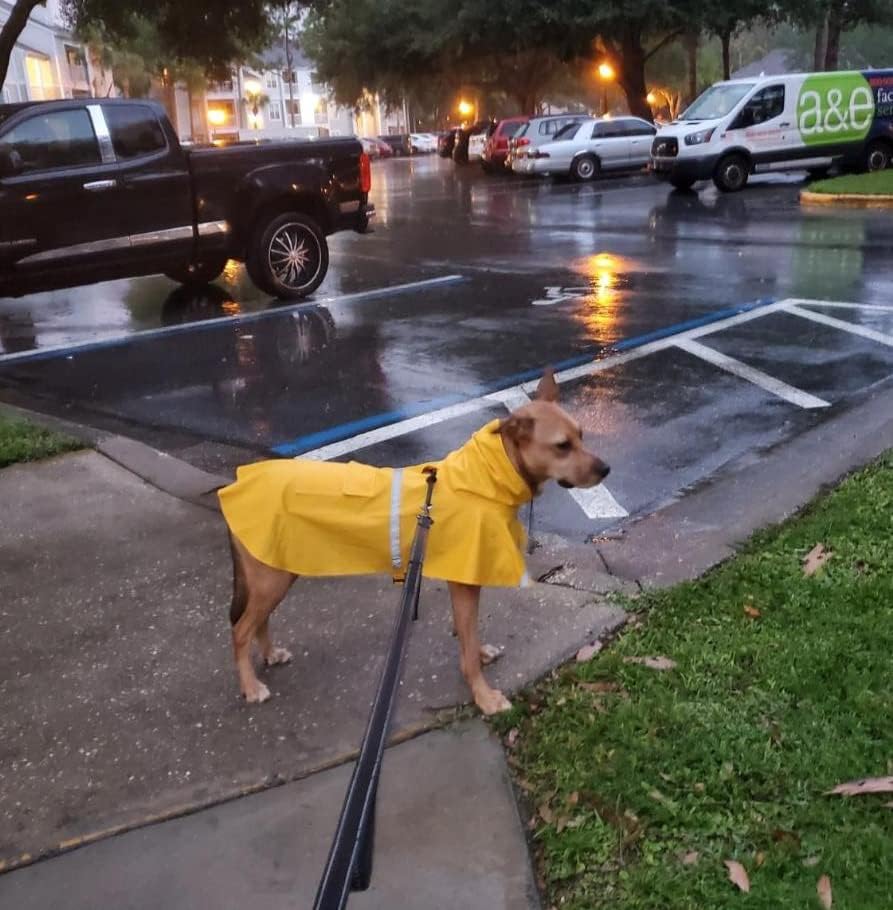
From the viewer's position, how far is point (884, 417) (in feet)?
19.5

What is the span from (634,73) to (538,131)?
290 inches

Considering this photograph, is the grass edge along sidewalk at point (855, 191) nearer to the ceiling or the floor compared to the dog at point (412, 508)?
nearer to the floor

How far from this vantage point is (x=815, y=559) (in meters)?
4.11

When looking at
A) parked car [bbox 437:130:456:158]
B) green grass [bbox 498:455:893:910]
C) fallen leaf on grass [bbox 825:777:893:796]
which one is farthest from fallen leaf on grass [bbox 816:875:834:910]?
Result: parked car [bbox 437:130:456:158]

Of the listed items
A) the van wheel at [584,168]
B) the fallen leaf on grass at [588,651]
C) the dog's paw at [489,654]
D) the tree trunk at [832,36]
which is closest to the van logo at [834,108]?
the van wheel at [584,168]

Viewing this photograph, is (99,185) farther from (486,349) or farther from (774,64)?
(774,64)

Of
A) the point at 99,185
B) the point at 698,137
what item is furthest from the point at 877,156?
the point at 99,185

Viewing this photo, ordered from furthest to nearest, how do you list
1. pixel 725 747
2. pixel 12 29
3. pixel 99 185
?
pixel 12 29 → pixel 99 185 → pixel 725 747

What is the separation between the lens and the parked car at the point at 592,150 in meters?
27.7

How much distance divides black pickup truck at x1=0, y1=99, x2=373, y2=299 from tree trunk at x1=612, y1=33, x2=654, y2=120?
85.3 feet

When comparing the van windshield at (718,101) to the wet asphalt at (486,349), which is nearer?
the wet asphalt at (486,349)

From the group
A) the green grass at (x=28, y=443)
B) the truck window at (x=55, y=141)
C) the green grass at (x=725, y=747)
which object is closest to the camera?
the green grass at (x=725, y=747)

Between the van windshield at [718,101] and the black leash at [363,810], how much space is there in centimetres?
2112

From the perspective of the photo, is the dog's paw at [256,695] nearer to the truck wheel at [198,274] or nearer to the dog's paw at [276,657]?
the dog's paw at [276,657]
